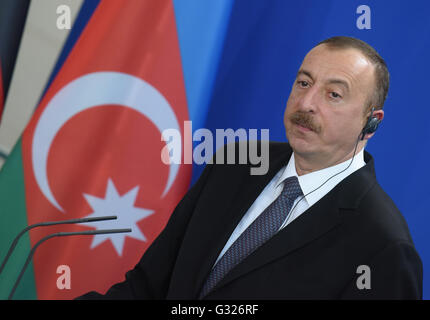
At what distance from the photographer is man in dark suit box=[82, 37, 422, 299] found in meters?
1.36

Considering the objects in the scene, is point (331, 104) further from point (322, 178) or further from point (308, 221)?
point (308, 221)

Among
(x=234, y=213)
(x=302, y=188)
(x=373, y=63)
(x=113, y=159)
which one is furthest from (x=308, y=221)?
(x=113, y=159)

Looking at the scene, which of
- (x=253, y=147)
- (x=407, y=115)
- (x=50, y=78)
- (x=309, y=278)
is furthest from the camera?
(x=50, y=78)

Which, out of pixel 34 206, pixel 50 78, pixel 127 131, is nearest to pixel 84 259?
pixel 34 206

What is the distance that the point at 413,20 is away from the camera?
1.89 metres

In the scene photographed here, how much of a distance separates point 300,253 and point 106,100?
3.35 feet

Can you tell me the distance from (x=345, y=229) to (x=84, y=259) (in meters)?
1.06

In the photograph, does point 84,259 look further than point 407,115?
Yes

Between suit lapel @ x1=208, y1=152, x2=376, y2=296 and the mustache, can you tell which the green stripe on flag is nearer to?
suit lapel @ x1=208, y1=152, x2=376, y2=296

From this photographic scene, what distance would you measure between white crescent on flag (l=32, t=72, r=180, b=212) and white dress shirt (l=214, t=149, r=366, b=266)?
1.90 feet

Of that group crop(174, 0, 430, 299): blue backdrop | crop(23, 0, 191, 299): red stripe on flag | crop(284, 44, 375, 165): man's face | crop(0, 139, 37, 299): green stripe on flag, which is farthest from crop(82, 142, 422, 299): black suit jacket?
crop(0, 139, 37, 299): green stripe on flag

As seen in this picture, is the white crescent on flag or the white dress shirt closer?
the white dress shirt
